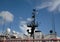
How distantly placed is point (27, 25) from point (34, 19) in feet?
5.53

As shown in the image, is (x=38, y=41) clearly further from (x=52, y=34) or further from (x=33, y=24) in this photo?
(x=52, y=34)

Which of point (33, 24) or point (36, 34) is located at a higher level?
point (33, 24)

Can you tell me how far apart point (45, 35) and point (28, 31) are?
5.16 metres

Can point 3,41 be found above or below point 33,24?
below

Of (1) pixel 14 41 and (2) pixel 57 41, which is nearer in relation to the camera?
(2) pixel 57 41

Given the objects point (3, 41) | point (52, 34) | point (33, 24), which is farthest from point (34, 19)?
point (3, 41)

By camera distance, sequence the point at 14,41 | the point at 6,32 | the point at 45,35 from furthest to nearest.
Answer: the point at 45,35 < the point at 6,32 < the point at 14,41

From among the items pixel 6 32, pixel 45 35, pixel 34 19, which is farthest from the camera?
pixel 45 35

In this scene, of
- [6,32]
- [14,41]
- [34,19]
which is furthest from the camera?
[6,32]

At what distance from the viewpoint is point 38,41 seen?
43.2 feet

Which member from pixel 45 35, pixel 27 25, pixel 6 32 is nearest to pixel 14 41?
pixel 27 25

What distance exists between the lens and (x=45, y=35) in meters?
30.8

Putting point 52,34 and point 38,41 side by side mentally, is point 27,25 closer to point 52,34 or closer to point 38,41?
point 52,34

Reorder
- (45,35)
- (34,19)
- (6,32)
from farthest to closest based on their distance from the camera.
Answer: (45,35), (6,32), (34,19)
